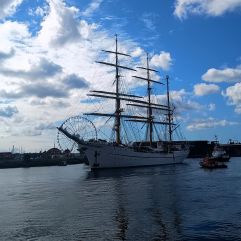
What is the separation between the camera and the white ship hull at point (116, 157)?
113 m

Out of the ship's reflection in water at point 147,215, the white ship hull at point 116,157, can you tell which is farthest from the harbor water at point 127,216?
the white ship hull at point 116,157

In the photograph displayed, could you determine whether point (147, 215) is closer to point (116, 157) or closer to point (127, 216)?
point (127, 216)

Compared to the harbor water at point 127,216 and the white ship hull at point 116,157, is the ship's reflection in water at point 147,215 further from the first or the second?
the white ship hull at point 116,157

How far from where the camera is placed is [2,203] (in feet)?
162

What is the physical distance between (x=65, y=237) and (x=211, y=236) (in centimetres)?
906

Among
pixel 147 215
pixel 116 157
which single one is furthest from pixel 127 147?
pixel 147 215

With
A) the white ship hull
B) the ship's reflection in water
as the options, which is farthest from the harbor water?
the white ship hull

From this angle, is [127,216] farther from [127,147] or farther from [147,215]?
[127,147]

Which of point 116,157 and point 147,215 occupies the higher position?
point 116,157

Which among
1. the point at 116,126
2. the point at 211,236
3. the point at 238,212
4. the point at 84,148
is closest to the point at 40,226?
the point at 211,236

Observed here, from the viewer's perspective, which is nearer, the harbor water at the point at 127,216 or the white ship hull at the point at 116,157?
the harbor water at the point at 127,216

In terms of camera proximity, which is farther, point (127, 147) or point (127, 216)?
point (127, 147)

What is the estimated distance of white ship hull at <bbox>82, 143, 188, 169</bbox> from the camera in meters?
113

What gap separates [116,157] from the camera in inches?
4616
